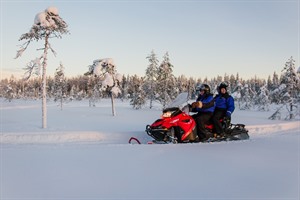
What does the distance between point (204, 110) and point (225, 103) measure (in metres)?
0.91

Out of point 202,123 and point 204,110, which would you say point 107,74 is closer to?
point 204,110

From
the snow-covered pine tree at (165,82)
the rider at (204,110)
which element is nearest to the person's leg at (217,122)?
the rider at (204,110)

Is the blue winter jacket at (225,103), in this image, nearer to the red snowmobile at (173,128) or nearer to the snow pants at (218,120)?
the snow pants at (218,120)

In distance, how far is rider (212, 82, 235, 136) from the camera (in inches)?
381

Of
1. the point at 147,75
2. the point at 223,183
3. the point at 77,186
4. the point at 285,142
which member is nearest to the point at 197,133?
the point at 285,142

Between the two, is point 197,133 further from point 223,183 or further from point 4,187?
point 4,187

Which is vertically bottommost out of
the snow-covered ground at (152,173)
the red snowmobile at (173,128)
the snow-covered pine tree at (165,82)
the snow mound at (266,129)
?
the snow mound at (266,129)

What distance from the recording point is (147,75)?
2156 inches

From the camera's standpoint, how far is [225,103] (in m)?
9.97

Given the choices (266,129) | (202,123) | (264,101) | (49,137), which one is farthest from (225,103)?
(264,101)

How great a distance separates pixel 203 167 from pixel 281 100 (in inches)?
1317

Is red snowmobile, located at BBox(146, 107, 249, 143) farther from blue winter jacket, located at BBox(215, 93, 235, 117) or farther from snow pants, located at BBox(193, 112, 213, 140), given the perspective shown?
blue winter jacket, located at BBox(215, 93, 235, 117)

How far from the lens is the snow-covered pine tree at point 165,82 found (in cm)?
4910

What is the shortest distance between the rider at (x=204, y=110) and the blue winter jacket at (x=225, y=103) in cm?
59
